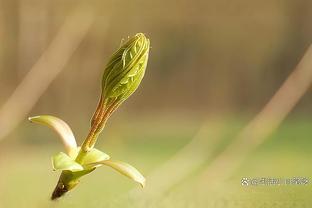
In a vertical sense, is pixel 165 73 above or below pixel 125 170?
above

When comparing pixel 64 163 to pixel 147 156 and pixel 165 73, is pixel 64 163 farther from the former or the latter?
pixel 165 73

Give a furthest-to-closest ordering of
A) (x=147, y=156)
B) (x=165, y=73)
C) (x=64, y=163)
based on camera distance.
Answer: (x=165, y=73) < (x=147, y=156) < (x=64, y=163)

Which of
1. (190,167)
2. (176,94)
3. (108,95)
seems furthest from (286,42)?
(108,95)

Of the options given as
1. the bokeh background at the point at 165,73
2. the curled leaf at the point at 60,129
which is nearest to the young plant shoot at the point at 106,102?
the curled leaf at the point at 60,129

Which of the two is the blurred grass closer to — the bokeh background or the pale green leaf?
the bokeh background

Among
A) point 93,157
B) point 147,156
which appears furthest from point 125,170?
point 147,156

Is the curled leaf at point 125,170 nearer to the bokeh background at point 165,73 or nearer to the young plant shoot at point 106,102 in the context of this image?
the young plant shoot at point 106,102

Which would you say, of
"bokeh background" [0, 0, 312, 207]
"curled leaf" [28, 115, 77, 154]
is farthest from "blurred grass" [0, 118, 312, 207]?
"curled leaf" [28, 115, 77, 154]
